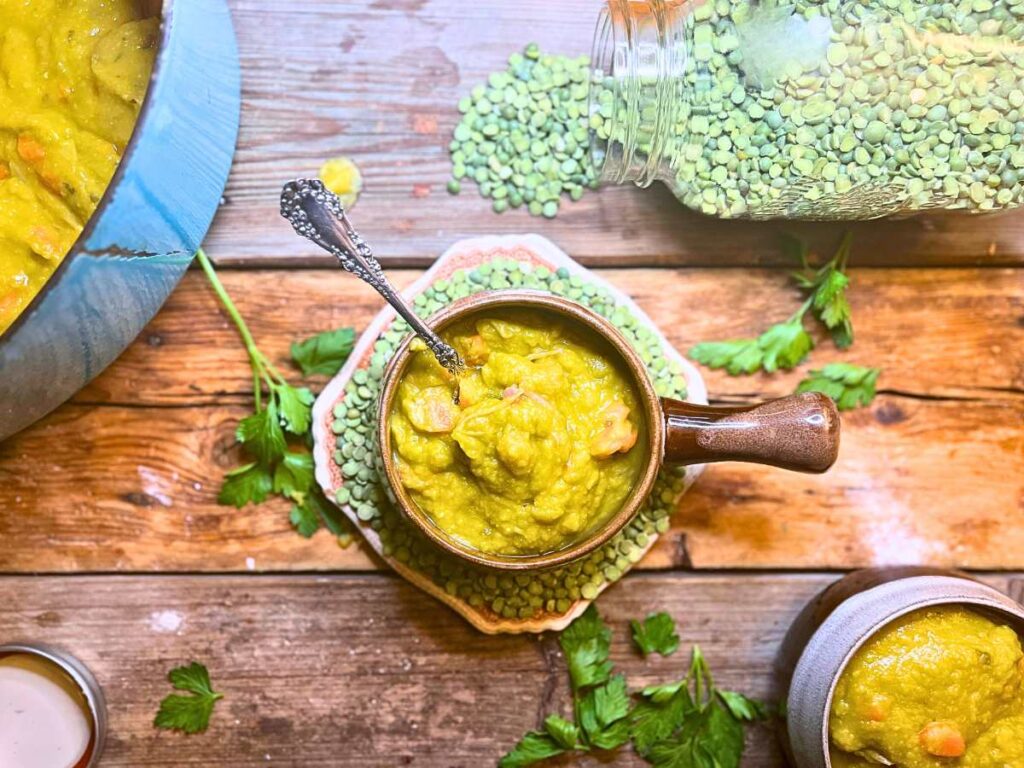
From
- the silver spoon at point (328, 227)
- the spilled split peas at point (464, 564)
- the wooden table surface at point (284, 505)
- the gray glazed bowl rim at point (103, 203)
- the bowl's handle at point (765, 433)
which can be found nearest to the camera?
the gray glazed bowl rim at point (103, 203)

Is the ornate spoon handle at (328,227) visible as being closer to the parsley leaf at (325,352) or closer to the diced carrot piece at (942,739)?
the parsley leaf at (325,352)

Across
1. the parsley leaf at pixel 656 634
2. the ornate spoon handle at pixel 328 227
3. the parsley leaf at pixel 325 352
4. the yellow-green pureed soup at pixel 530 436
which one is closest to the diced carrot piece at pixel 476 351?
the yellow-green pureed soup at pixel 530 436

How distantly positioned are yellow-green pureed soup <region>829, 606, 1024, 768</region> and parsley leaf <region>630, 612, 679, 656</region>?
1.08 ft

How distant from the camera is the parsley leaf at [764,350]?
181 cm

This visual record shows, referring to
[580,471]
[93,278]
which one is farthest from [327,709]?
[93,278]

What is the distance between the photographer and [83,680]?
5.69 ft

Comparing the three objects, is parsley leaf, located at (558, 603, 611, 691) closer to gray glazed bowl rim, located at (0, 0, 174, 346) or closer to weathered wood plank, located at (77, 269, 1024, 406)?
weathered wood plank, located at (77, 269, 1024, 406)

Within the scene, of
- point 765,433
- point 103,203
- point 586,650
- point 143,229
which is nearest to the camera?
point 103,203

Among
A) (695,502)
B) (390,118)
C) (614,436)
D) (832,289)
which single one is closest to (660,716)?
(695,502)

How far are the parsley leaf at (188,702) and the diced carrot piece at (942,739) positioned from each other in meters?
1.24

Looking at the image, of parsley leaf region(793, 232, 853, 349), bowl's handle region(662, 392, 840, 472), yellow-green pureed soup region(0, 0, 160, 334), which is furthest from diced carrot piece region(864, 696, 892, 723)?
yellow-green pureed soup region(0, 0, 160, 334)

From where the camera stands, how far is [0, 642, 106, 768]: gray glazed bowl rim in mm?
1721

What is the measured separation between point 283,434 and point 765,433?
0.85 meters

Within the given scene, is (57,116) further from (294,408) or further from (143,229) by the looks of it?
(294,408)
